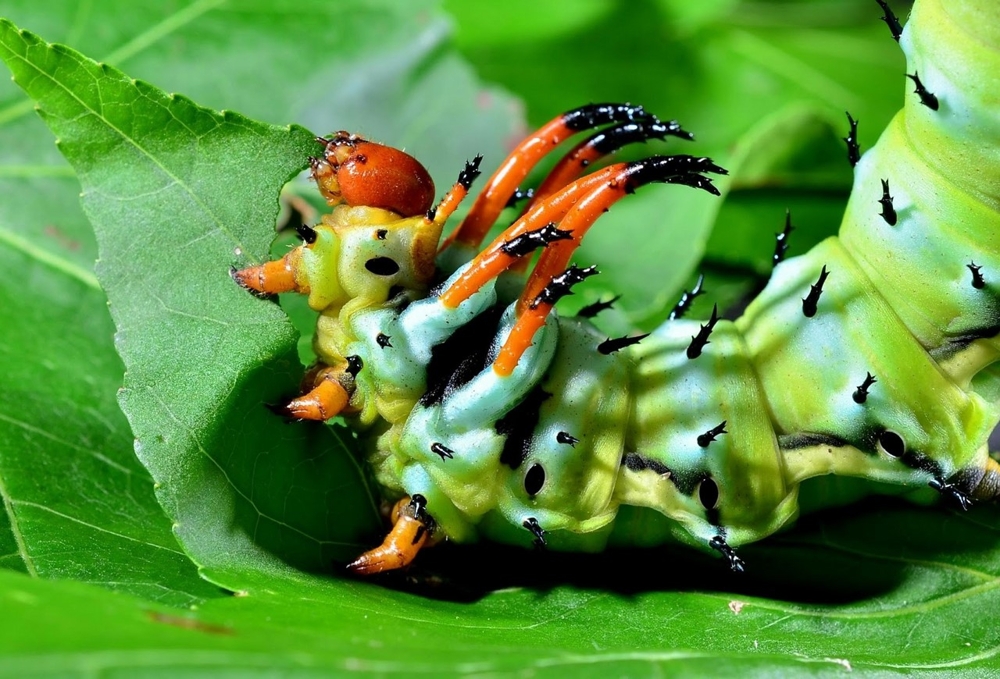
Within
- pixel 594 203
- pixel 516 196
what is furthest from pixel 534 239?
pixel 516 196

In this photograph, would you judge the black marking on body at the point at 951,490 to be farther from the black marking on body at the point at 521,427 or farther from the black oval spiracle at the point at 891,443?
the black marking on body at the point at 521,427

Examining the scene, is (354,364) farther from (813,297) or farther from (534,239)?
(813,297)

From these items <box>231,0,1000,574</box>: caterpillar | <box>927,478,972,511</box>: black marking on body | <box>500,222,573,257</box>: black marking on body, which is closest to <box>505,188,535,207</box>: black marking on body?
<box>231,0,1000,574</box>: caterpillar

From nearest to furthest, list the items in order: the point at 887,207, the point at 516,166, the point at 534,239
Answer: the point at 534,239 < the point at 887,207 < the point at 516,166

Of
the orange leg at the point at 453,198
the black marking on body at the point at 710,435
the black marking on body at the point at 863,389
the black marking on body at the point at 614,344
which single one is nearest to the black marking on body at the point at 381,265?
the orange leg at the point at 453,198

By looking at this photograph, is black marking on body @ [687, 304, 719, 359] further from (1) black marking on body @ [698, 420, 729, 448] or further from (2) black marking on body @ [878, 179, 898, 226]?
(2) black marking on body @ [878, 179, 898, 226]
